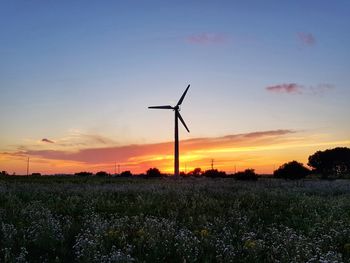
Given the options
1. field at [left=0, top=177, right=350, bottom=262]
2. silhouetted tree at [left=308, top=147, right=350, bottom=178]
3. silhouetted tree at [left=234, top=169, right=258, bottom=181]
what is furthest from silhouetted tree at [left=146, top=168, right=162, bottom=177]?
field at [left=0, top=177, right=350, bottom=262]

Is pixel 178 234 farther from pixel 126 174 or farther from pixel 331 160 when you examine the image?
pixel 331 160

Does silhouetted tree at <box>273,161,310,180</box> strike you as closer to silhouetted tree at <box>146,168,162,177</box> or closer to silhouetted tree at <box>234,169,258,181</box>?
silhouetted tree at <box>234,169,258,181</box>

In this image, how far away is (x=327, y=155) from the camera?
391ft

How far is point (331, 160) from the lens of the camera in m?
119

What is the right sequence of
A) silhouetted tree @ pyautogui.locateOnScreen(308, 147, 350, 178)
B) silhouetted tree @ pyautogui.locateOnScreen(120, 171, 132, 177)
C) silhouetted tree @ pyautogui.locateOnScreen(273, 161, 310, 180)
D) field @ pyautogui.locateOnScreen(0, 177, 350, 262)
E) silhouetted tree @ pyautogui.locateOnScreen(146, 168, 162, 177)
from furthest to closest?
silhouetted tree @ pyautogui.locateOnScreen(308, 147, 350, 178) → silhouetted tree @ pyautogui.locateOnScreen(120, 171, 132, 177) → silhouetted tree @ pyautogui.locateOnScreen(146, 168, 162, 177) → silhouetted tree @ pyautogui.locateOnScreen(273, 161, 310, 180) → field @ pyautogui.locateOnScreen(0, 177, 350, 262)

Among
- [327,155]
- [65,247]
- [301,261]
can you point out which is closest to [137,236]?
[65,247]

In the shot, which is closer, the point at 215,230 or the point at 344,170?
the point at 215,230

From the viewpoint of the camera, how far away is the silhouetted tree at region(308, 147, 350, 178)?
118 metres

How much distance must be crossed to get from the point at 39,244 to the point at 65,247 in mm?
759

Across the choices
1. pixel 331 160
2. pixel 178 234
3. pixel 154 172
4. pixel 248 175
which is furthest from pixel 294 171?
pixel 331 160

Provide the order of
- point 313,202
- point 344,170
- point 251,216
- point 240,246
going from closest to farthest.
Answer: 1. point 240,246
2. point 251,216
3. point 313,202
4. point 344,170

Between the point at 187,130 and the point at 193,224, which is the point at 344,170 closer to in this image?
the point at 187,130

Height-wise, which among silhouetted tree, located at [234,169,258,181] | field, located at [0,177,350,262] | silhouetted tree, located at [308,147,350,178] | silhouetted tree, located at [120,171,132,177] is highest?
silhouetted tree, located at [308,147,350,178]

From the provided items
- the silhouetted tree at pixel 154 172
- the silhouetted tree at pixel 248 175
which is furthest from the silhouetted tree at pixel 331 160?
the silhouetted tree at pixel 248 175
